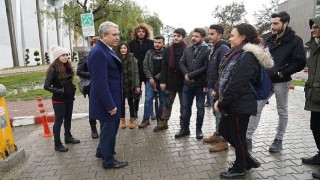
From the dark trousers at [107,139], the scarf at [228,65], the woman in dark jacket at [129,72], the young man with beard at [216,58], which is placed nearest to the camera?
the scarf at [228,65]

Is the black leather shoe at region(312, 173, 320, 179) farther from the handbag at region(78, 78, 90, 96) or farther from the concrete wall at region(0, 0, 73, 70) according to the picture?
the concrete wall at region(0, 0, 73, 70)

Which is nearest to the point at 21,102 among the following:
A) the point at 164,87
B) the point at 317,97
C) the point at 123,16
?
the point at 164,87

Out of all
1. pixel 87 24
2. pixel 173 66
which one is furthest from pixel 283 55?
pixel 87 24

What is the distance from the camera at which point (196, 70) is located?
5.02 m

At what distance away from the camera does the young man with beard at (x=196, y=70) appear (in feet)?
16.5

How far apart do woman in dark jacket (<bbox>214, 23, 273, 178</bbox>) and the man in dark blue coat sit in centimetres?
142

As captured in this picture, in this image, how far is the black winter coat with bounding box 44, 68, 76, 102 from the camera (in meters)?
4.80

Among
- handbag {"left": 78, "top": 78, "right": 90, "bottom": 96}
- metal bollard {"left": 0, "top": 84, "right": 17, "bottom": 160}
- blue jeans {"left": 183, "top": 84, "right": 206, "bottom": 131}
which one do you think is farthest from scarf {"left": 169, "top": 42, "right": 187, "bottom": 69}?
metal bollard {"left": 0, "top": 84, "right": 17, "bottom": 160}

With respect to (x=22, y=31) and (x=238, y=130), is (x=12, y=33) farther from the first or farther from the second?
(x=238, y=130)

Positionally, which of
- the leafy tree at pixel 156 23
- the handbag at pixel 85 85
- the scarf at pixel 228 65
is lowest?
the handbag at pixel 85 85

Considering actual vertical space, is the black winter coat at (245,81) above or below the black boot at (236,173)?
above

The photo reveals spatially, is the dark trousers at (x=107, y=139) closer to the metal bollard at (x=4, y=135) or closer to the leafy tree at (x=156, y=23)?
the metal bollard at (x=4, y=135)

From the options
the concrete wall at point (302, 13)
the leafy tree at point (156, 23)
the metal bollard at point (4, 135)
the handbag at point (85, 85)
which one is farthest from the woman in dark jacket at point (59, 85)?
the concrete wall at point (302, 13)

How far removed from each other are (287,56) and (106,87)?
2732 mm
